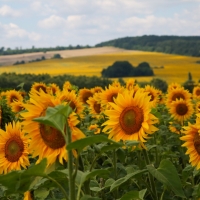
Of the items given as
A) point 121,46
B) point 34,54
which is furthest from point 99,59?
point 121,46

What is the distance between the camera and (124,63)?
51.2m

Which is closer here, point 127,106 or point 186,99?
point 127,106

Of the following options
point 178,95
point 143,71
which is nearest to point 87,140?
point 178,95

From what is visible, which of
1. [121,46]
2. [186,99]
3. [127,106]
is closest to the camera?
[127,106]

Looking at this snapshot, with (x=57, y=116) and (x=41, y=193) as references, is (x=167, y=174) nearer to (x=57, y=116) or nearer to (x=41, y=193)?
(x=41, y=193)

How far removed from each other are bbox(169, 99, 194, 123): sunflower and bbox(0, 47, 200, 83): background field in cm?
3759

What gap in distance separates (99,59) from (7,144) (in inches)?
2335

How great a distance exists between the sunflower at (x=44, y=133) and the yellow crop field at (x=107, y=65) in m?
42.2

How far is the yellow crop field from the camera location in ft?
162

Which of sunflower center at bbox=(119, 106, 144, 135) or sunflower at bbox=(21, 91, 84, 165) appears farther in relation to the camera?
sunflower center at bbox=(119, 106, 144, 135)

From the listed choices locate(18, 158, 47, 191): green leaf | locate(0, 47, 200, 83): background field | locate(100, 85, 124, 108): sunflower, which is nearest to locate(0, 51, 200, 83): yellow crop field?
locate(0, 47, 200, 83): background field

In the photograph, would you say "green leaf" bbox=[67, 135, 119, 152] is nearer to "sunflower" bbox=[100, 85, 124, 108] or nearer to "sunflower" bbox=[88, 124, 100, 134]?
"sunflower" bbox=[88, 124, 100, 134]

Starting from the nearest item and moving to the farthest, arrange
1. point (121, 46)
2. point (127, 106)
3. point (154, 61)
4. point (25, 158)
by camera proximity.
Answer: point (25, 158) < point (127, 106) < point (154, 61) < point (121, 46)

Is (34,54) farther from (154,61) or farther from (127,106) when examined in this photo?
(127,106)
